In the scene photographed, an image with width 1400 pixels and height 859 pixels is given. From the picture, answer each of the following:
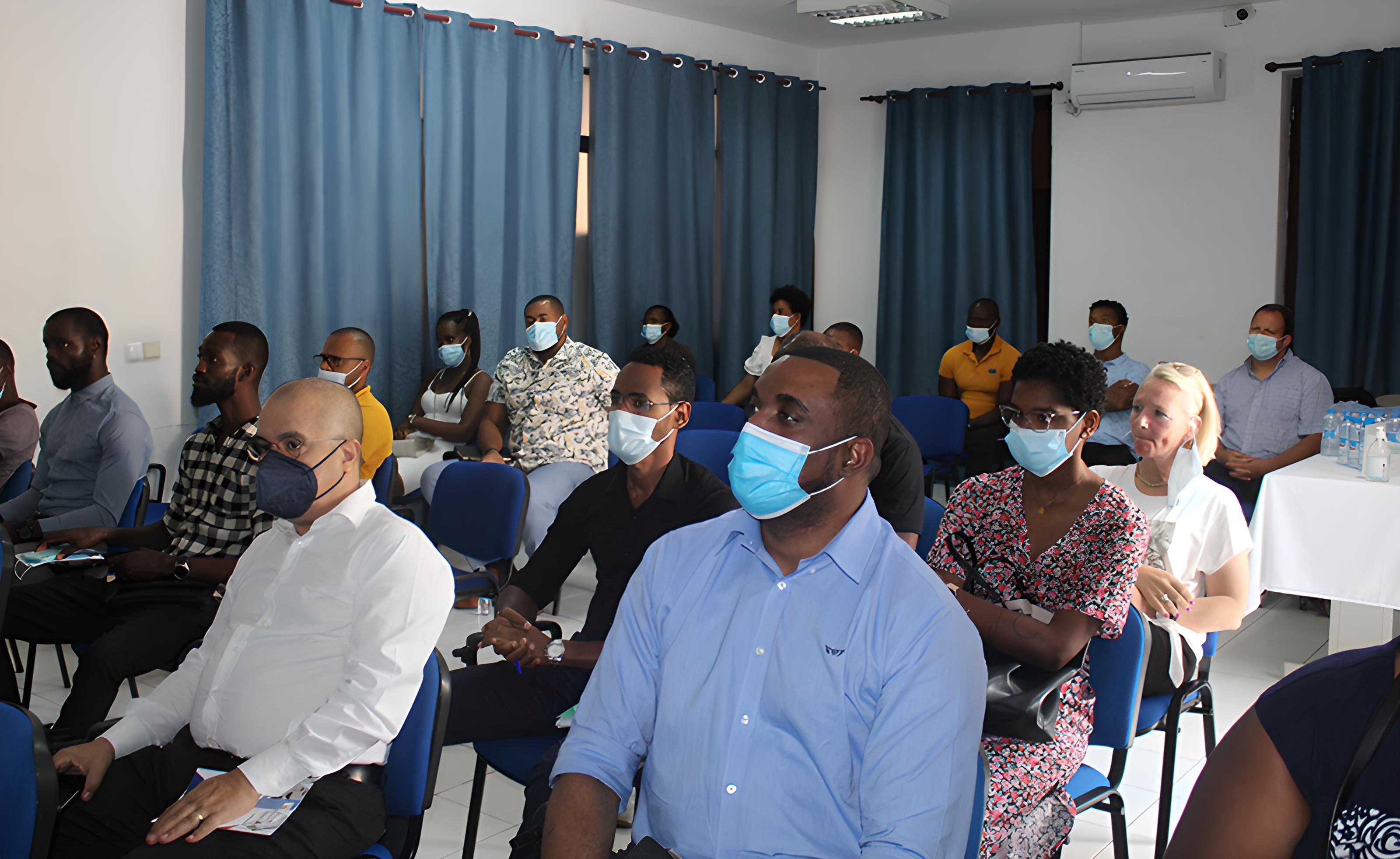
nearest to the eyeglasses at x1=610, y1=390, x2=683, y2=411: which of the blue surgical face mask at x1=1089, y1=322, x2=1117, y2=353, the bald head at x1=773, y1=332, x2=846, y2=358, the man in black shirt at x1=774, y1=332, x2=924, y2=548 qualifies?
the bald head at x1=773, y1=332, x2=846, y2=358

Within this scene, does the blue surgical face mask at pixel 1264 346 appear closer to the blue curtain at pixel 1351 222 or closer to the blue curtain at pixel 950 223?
the blue curtain at pixel 1351 222

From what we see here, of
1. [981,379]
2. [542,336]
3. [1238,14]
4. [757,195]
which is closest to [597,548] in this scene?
[542,336]

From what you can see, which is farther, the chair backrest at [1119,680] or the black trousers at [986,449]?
the black trousers at [986,449]

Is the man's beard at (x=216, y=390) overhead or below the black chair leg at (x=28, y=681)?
overhead

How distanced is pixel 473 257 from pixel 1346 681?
17.8ft

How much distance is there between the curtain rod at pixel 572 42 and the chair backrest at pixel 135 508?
279 cm

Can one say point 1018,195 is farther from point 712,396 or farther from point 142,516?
point 142,516

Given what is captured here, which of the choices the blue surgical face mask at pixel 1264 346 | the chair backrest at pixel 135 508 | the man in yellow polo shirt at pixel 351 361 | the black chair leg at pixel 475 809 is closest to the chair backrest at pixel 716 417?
the man in yellow polo shirt at pixel 351 361

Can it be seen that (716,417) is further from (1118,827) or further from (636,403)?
(1118,827)

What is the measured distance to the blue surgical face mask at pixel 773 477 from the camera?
1.66m

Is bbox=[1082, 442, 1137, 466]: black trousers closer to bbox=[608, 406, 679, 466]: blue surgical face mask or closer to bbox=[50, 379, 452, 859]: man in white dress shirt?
bbox=[608, 406, 679, 466]: blue surgical face mask

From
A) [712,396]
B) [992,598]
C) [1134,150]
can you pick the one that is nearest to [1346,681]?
[992,598]

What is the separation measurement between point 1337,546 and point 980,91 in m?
4.49

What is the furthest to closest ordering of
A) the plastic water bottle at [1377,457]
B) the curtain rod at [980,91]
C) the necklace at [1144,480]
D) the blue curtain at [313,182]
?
the curtain rod at [980,91] < the blue curtain at [313,182] < the plastic water bottle at [1377,457] < the necklace at [1144,480]
